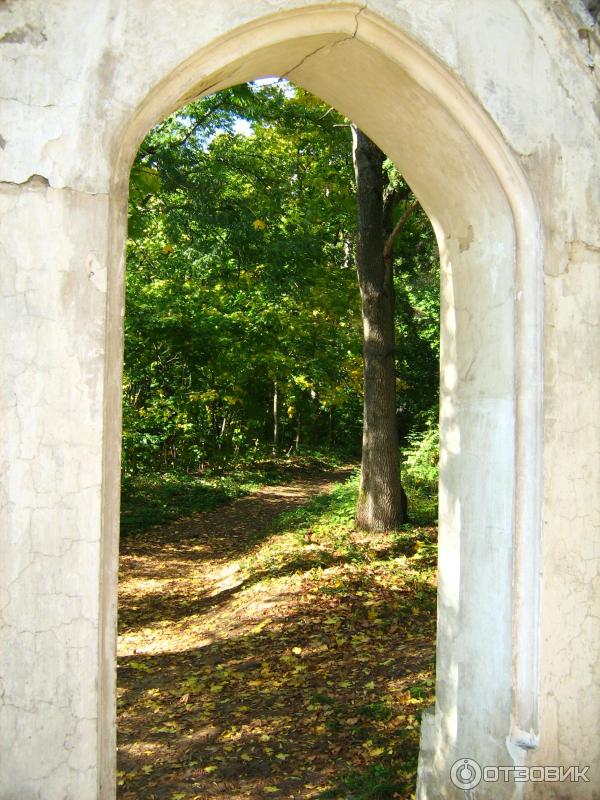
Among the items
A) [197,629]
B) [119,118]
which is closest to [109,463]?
[119,118]

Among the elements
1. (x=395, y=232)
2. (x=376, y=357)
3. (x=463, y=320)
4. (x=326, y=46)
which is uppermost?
(x=395, y=232)

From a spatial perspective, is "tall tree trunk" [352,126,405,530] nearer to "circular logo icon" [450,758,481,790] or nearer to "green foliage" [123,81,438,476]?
"green foliage" [123,81,438,476]

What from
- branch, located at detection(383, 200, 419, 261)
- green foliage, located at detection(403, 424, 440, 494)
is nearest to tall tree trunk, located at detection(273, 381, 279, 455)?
green foliage, located at detection(403, 424, 440, 494)

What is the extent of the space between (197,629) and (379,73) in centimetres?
592

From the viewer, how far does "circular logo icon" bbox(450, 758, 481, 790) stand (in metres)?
3.05

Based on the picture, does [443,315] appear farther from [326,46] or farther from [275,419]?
[275,419]

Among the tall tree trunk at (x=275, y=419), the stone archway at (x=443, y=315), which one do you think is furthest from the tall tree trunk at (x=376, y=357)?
the tall tree trunk at (x=275, y=419)

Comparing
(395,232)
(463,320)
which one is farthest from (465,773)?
(395,232)

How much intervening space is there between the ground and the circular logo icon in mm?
981

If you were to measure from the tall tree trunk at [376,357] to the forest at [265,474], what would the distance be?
8 centimetres

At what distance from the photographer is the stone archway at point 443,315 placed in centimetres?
237

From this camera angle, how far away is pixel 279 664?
6.18 meters

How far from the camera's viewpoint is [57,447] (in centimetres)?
238

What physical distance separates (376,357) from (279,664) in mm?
4541
